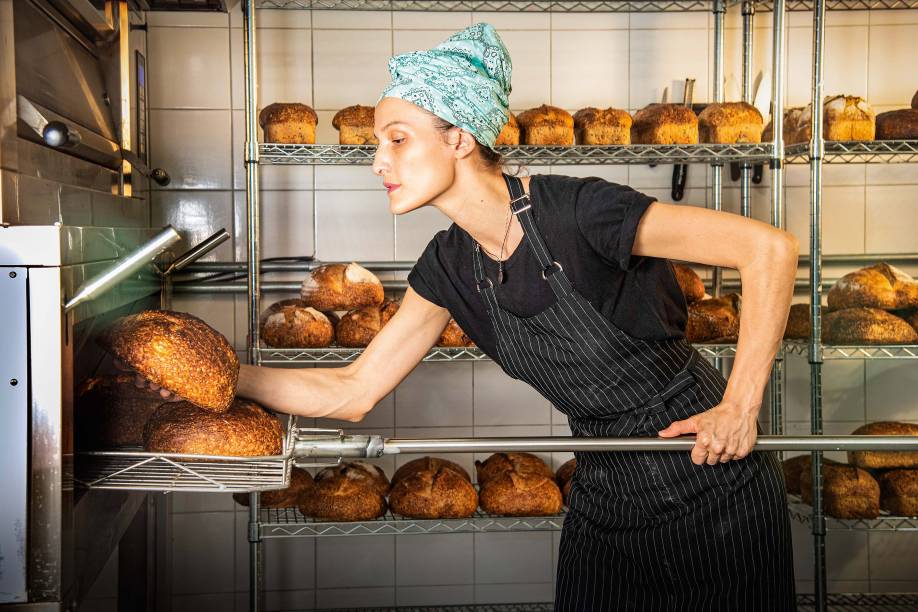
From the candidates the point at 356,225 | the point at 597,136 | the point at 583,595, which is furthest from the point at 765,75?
the point at 583,595

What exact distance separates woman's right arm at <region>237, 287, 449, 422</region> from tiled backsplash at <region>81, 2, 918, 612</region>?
1321mm

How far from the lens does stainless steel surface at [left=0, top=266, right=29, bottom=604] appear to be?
3.29ft

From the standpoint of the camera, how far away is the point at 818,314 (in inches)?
96.3

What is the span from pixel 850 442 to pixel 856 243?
2.01 metres

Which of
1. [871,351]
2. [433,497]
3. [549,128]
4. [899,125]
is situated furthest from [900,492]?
[549,128]

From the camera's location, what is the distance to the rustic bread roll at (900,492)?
8.18 feet

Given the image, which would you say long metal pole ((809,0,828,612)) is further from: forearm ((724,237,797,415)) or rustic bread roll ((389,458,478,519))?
forearm ((724,237,797,415))

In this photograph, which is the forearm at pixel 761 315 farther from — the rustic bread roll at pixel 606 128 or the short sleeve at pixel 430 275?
the rustic bread roll at pixel 606 128

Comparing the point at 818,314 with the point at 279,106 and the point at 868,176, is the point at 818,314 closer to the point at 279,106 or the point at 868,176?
the point at 868,176

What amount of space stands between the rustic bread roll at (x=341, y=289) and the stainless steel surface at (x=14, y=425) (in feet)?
4.94

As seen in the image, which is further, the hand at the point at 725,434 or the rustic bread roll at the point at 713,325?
the rustic bread roll at the point at 713,325

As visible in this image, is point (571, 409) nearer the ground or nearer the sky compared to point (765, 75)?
nearer the ground

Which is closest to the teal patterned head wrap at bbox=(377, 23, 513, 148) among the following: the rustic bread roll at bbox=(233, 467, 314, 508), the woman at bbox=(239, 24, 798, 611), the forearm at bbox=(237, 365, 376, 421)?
the woman at bbox=(239, 24, 798, 611)

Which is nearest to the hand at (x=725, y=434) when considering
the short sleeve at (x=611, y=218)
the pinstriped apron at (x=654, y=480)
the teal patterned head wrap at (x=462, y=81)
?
the pinstriped apron at (x=654, y=480)
